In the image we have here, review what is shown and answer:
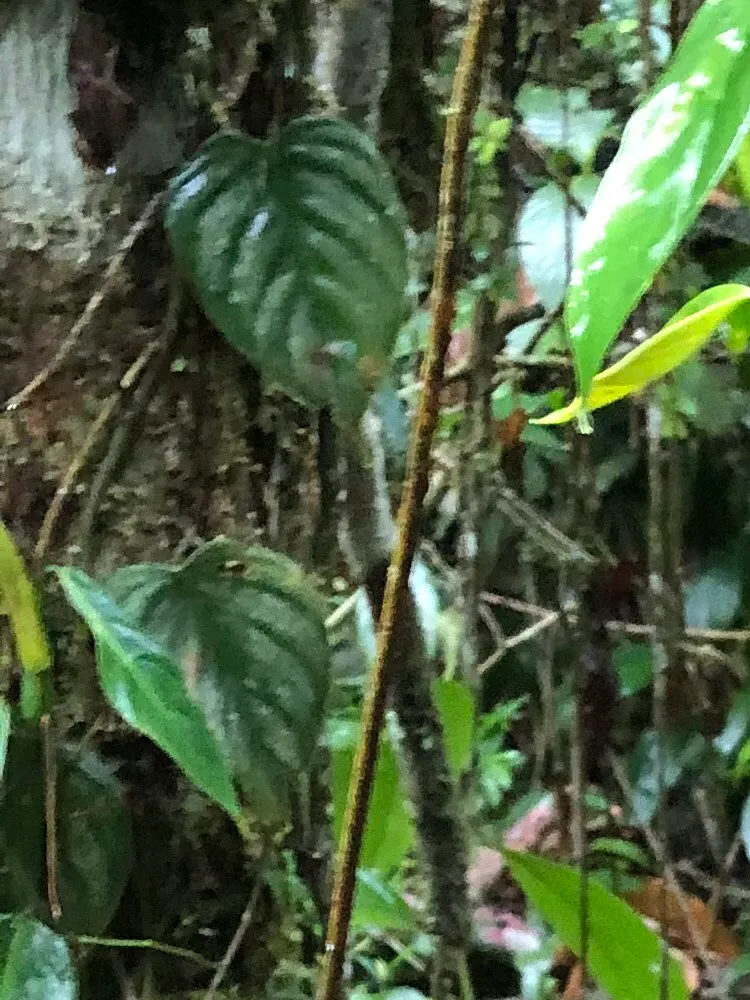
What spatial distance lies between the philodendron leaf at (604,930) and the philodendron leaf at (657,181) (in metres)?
0.56

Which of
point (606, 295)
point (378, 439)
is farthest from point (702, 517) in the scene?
point (606, 295)

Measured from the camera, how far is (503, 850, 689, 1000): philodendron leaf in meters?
0.71

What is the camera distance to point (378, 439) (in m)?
0.69

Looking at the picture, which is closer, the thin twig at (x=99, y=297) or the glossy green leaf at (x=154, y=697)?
the glossy green leaf at (x=154, y=697)

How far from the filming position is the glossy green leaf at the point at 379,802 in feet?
2.52

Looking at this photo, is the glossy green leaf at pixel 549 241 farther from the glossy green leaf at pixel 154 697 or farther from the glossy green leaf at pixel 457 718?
the glossy green leaf at pixel 154 697

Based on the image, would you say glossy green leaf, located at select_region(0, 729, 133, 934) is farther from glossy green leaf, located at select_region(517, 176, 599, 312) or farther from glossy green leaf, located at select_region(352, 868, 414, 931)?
glossy green leaf, located at select_region(517, 176, 599, 312)

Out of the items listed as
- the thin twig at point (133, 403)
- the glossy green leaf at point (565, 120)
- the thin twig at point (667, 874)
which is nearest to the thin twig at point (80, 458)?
the thin twig at point (133, 403)

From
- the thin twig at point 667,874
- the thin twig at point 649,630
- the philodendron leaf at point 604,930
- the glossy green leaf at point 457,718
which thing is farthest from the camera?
the thin twig at point 649,630

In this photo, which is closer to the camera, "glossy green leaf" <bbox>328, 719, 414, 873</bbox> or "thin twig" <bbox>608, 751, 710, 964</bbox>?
"glossy green leaf" <bbox>328, 719, 414, 873</bbox>

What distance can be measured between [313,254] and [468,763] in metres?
0.49

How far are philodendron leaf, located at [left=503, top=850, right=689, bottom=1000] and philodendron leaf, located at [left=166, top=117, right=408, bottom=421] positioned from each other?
1.25ft

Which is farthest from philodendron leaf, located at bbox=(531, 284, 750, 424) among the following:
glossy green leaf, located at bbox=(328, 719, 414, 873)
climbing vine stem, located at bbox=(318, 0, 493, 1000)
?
glossy green leaf, located at bbox=(328, 719, 414, 873)

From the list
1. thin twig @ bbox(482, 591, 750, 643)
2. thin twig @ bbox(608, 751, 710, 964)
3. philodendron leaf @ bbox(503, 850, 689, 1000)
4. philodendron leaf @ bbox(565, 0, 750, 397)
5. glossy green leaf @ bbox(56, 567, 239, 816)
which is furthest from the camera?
thin twig @ bbox(482, 591, 750, 643)
